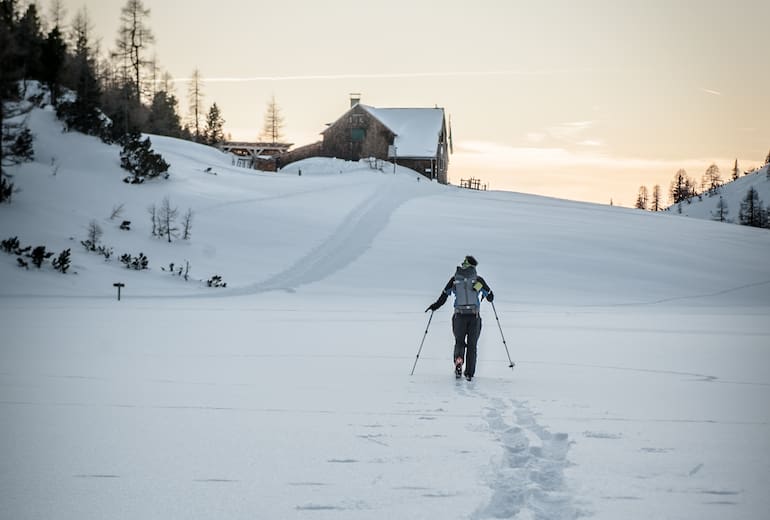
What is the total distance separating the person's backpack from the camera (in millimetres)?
10250

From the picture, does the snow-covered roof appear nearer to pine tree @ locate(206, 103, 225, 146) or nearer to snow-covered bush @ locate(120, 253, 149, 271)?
pine tree @ locate(206, 103, 225, 146)

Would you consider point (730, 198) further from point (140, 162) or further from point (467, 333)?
point (467, 333)

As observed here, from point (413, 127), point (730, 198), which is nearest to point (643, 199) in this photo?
point (730, 198)

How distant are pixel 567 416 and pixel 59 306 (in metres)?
15.7

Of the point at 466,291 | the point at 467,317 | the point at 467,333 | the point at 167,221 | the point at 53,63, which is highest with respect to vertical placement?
the point at 53,63

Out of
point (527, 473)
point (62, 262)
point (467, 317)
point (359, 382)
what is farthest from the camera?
point (62, 262)

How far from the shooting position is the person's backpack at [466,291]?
10.2 m

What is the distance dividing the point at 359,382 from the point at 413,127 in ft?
200

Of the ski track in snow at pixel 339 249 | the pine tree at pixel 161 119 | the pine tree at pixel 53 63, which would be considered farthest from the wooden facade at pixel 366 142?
the pine tree at pixel 53 63

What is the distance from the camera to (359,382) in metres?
9.71

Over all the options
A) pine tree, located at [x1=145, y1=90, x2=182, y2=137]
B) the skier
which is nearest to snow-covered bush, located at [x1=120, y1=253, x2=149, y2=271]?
the skier

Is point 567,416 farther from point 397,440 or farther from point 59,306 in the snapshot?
point 59,306

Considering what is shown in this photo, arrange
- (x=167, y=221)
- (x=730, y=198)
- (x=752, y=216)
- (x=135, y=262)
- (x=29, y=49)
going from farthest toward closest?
(x=730, y=198), (x=752, y=216), (x=29, y=49), (x=167, y=221), (x=135, y=262)

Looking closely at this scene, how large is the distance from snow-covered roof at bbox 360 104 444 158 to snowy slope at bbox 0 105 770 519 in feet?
117
